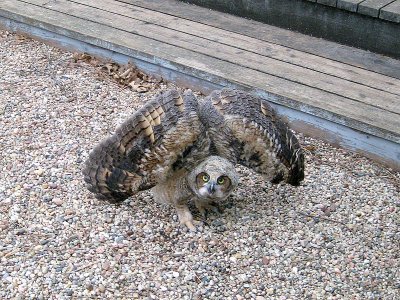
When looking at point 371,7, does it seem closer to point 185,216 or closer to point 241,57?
point 241,57

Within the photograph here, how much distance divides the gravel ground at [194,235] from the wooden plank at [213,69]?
Answer: 0.23 meters

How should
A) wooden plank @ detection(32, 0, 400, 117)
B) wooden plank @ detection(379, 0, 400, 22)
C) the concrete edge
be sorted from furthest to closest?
wooden plank @ detection(379, 0, 400, 22)
wooden plank @ detection(32, 0, 400, 117)
the concrete edge

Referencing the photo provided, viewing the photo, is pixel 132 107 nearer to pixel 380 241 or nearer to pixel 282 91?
pixel 282 91

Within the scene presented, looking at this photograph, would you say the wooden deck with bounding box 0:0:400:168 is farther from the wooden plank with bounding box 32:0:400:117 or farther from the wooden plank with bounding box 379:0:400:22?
the wooden plank with bounding box 379:0:400:22

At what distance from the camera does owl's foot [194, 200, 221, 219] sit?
3.70 metres

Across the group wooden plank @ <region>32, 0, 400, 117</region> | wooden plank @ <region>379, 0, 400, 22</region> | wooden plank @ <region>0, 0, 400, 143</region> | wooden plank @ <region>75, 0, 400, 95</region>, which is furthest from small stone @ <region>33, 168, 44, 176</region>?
wooden plank @ <region>379, 0, 400, 22</region>

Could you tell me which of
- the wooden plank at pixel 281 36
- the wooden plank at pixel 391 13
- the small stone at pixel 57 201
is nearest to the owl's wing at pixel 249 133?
the small stone at pixel 57 201

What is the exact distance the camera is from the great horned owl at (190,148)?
3.31 m

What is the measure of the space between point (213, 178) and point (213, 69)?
1.60 m

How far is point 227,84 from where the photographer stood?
15.2 ft

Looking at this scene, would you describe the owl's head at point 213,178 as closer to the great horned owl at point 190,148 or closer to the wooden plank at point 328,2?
the great horned owl at point 190,148

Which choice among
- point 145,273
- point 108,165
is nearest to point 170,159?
point 108,165

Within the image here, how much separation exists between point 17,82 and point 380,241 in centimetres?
279

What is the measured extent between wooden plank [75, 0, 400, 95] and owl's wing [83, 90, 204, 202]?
5.10ft
